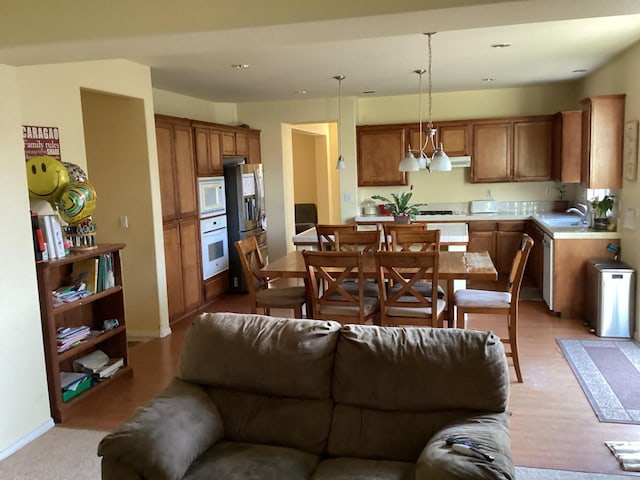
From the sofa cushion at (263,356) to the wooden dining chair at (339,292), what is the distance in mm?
1207

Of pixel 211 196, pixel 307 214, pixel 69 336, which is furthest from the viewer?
pixel 307 214

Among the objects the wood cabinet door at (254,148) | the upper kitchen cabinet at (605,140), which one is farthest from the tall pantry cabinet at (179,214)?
the upper kitchen cabinet at (605,140)

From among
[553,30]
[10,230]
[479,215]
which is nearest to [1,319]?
[10,230]

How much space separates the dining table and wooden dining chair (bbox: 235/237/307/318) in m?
0.18

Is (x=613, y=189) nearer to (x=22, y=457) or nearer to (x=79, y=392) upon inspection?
(x=79, y=392)

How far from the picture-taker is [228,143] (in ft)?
22.3

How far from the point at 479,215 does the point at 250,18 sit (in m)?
5.41

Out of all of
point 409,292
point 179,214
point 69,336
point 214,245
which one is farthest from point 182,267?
point 409,292

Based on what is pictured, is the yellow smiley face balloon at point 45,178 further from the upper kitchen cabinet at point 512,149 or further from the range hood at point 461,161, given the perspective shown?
the upper kitchen cabinet at point 512,149

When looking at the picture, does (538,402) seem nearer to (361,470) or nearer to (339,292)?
(339,292)

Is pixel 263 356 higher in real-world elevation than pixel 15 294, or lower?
lower

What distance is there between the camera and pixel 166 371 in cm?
445

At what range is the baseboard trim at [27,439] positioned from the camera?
125 inches

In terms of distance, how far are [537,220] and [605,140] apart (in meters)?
1.41
